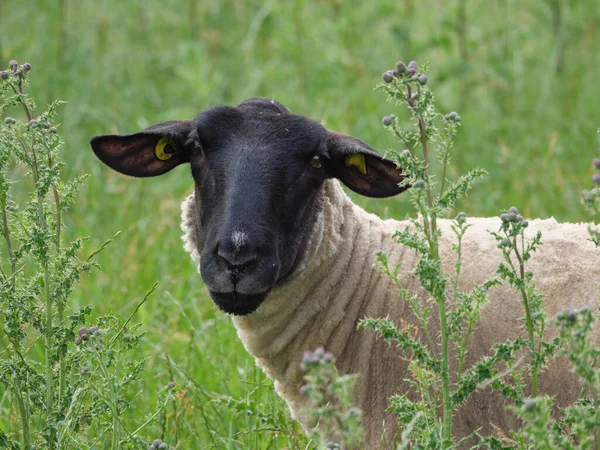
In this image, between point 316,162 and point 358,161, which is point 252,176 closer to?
point 316,162

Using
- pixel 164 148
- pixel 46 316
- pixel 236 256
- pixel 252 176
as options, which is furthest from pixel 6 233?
pixel 164 148

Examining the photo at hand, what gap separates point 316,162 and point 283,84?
4.61 m

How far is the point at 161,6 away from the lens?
9062mm

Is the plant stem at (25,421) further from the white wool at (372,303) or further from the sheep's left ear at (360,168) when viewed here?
the sheep's left ear at (360,168)

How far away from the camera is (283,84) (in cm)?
820

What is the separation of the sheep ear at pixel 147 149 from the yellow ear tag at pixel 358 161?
654mm

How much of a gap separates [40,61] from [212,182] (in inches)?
200

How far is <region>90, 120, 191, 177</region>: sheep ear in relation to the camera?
3.87m

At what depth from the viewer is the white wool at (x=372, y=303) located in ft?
11.4

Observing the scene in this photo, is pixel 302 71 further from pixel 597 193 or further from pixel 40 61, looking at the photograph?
pixel 597 193

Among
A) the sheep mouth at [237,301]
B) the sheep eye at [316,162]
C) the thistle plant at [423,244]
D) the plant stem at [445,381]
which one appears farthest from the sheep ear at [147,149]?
the plant stem at [445,381]

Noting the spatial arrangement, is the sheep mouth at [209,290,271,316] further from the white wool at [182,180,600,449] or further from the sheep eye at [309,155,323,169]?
the sheep eye at [309,155,323,169]

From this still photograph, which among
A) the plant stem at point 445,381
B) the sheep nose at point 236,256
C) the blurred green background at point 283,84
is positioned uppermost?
the blurred green background at point 283,84

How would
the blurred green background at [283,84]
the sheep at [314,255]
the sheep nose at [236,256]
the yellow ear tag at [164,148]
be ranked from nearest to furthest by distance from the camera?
the sheep nose at [236,256], the sheep at [314,255], the yellow ear tag at [164,148], the blurred green background at [283,84]
